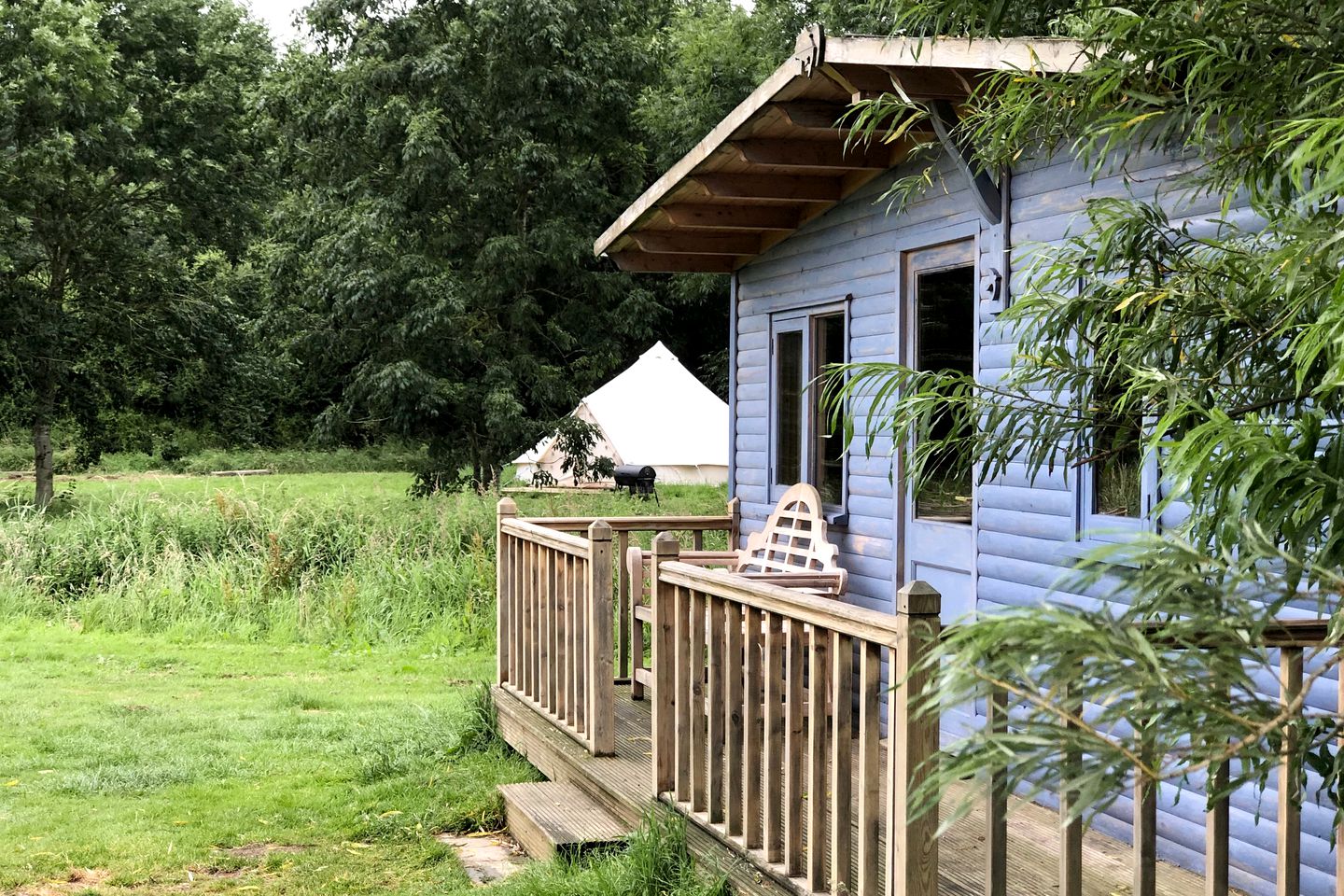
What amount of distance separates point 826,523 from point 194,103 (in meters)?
17.9

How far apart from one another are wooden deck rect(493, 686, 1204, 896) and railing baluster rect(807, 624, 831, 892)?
0.09 meters

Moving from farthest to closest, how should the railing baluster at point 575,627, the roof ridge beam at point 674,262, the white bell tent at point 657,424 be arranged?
1. the white bell tent at point 657,424
2. the roof ridge beam at point 674,262
3. the railing baluster at point 575,627

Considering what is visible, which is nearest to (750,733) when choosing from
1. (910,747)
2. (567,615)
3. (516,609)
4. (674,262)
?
(910,747)

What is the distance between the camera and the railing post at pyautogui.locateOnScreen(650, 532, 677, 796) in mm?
4652

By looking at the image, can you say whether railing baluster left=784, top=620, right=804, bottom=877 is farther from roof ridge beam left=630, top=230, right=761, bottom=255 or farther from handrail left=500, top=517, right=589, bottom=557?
roof ridge beam left=630, top=230, right=761, bottom=255

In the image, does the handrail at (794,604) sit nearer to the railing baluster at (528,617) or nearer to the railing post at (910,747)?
the railing post at (910,747)

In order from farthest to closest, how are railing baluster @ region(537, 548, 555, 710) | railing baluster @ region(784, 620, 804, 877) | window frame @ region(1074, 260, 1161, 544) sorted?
1. railing baluster @ region(537, 548, 555, 710)
2. window frame @ region(1074, 260, 1161, 544)
3. railing baluster @ region(784, 620, 804, 877)

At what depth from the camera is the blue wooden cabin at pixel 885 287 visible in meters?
4.47

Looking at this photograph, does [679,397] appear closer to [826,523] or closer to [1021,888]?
[826,523]

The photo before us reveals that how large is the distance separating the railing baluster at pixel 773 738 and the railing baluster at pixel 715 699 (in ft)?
1.28

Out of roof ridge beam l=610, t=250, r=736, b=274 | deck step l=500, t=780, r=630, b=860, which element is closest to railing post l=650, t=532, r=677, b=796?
deck step l=500, t=780, r=630, b=860

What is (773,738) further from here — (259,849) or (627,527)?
(627,527)

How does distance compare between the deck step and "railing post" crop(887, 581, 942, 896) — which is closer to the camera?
"railing post" crop(887, 581, 942, 896)

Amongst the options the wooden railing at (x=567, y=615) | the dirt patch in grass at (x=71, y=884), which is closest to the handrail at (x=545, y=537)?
the wooden railing at (x=567, y=615)
